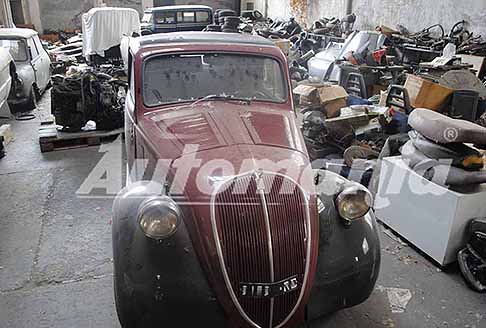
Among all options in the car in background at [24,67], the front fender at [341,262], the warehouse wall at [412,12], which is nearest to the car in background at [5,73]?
the car in background at [24,67]

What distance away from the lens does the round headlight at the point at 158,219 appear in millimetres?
1998

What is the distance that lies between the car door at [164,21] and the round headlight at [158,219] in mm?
8289

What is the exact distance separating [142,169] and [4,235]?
162cm

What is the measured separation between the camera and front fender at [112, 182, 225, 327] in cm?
197

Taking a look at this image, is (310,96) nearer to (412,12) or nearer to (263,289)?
(263,289)

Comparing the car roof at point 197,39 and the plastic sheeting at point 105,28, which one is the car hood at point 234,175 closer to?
the car roof at point 197,39

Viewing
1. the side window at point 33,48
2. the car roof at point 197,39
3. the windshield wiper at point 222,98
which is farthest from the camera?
the side window at point 33,48

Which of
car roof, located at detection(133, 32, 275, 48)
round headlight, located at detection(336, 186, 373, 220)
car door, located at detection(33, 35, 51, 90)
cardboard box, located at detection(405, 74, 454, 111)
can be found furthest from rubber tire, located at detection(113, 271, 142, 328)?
car door, located at detection(33, 35, 51, 90)

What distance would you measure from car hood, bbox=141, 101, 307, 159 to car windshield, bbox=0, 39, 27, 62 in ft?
20.0

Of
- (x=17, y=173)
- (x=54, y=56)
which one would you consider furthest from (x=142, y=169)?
(x=54, y=56)

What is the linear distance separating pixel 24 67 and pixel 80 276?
583cm

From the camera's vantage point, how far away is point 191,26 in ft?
31.9

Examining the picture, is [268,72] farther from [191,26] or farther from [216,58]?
[191,26]

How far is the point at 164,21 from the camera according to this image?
9.63 meters
